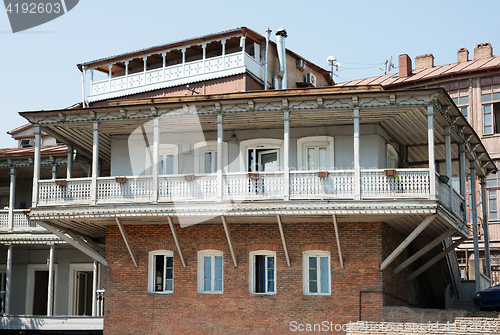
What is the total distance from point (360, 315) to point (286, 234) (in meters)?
3.40

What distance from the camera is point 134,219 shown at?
76.0 ft

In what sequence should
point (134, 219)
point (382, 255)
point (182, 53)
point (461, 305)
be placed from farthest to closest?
point (182, 53) < point (461, 305) < point (134, 219) < point (382, 255)

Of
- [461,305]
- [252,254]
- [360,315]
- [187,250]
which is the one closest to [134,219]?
[187,250]

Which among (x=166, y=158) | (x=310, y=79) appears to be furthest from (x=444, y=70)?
(x=166, y=158)

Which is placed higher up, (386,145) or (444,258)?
(386,145)

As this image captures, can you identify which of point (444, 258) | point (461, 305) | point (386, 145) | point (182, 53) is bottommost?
point (461, 305)

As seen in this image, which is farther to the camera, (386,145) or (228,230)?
(386,145)

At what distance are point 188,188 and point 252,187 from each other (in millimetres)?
2060

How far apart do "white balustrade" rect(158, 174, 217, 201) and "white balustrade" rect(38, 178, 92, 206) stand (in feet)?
8.42

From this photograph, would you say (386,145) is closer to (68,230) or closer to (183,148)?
(183,148)

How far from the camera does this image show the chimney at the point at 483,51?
37.5m

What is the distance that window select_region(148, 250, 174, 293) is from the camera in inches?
927

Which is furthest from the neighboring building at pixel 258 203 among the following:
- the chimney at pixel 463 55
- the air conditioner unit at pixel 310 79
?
the chimney at pixel 463 55

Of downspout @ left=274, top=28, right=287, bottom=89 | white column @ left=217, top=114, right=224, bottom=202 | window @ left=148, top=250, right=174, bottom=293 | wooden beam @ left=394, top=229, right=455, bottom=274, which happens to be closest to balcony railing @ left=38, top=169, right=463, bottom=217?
white column @ left=217, top=114, right=224, bottom=202
